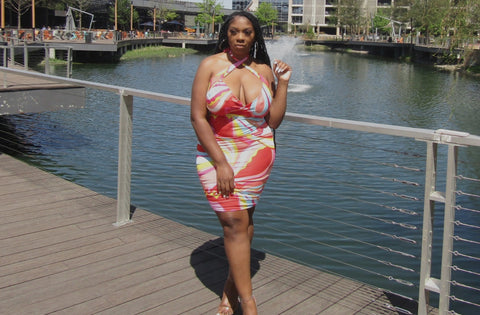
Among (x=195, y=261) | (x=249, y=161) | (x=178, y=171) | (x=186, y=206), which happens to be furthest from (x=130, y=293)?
(x=178, y=171)

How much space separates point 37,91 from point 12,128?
4.05 metres

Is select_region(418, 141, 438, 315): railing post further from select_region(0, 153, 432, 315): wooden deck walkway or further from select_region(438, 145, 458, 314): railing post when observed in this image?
select_region(0, 153, 432, 315): wooden deck walkway

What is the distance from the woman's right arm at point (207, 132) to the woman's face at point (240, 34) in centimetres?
13

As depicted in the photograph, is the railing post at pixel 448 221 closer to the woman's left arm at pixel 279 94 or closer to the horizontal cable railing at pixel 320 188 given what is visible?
the horizontal cable railing at pixel 320 188

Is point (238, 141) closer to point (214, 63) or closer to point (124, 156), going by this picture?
point (214, 63)

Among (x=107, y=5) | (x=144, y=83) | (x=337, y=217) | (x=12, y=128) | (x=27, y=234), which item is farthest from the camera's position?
(x=107, y=5)

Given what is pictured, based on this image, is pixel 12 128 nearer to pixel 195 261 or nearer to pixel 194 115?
pixel 195 261

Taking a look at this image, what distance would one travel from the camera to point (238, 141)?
8.96 ft

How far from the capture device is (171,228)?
4246 mm

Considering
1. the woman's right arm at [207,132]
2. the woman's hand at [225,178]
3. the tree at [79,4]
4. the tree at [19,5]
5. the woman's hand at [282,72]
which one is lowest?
the woman's hand at [225,178]

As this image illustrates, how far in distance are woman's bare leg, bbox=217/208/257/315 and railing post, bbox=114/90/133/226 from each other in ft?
5.43

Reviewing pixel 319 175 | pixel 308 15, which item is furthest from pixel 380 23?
pixel 319 175

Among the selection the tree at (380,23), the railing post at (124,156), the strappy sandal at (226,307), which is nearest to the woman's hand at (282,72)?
the strappy sandal at (226,307)

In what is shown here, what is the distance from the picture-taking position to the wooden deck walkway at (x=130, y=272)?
3055mm
